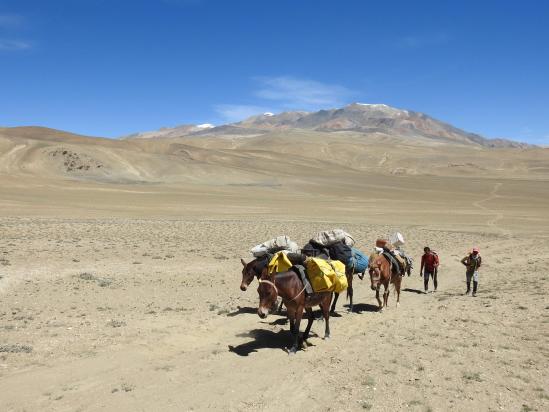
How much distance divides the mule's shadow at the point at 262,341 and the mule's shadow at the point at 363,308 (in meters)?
3.04

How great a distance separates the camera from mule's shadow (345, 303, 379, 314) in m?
13.8

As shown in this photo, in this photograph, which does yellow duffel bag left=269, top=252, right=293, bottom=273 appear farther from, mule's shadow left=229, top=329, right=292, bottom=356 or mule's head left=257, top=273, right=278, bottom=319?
mule's shadow left=229, top=329, right=292, bottom=356

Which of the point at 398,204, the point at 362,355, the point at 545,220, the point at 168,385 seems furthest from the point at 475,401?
the point at 398,204

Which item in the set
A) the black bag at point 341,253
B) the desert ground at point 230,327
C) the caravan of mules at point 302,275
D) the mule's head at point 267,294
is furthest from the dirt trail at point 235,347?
the black bag at point 341,253

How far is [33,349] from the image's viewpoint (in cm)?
956

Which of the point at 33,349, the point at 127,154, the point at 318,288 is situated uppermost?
the point at 127,154

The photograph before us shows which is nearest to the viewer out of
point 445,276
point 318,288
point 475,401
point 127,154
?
point 475,401

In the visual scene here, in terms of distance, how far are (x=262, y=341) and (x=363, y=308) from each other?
4431mm

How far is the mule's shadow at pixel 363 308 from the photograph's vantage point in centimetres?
1384

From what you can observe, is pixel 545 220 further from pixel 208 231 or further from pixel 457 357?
pixel 457 357

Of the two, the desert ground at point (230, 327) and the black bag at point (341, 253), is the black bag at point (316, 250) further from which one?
the desert ground at point (230, 327)

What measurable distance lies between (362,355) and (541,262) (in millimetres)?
16214

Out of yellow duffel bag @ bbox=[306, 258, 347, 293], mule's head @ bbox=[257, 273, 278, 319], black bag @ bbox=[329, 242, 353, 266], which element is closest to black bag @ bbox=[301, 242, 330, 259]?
black bag @ bbox=[329, 242, 353, 266]

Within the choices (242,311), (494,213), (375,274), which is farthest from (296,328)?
(494,213)
